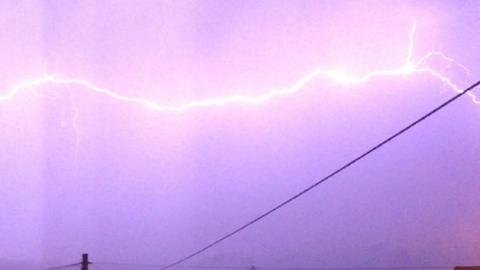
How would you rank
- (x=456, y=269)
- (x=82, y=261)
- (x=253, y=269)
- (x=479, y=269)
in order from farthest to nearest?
(x=253, y=269)
(x=82, y=261)
(x=456, y=269)
(x=479, y=269)

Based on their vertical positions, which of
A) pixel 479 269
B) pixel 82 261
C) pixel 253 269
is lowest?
pixel 479 269

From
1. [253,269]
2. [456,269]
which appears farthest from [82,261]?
[253,269]

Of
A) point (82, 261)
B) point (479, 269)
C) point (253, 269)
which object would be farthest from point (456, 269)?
point (253, 269)

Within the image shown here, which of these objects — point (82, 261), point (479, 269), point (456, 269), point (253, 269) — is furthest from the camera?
point (253, 269)

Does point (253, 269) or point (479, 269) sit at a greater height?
point (253, 269)

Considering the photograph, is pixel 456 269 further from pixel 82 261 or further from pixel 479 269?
pixel 82 261

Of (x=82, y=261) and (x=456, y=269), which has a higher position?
(x=82, y=261)

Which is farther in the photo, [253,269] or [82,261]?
[253,269]

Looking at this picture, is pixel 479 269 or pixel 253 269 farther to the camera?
pixel 253 269

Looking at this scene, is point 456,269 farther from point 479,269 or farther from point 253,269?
point 253,269
